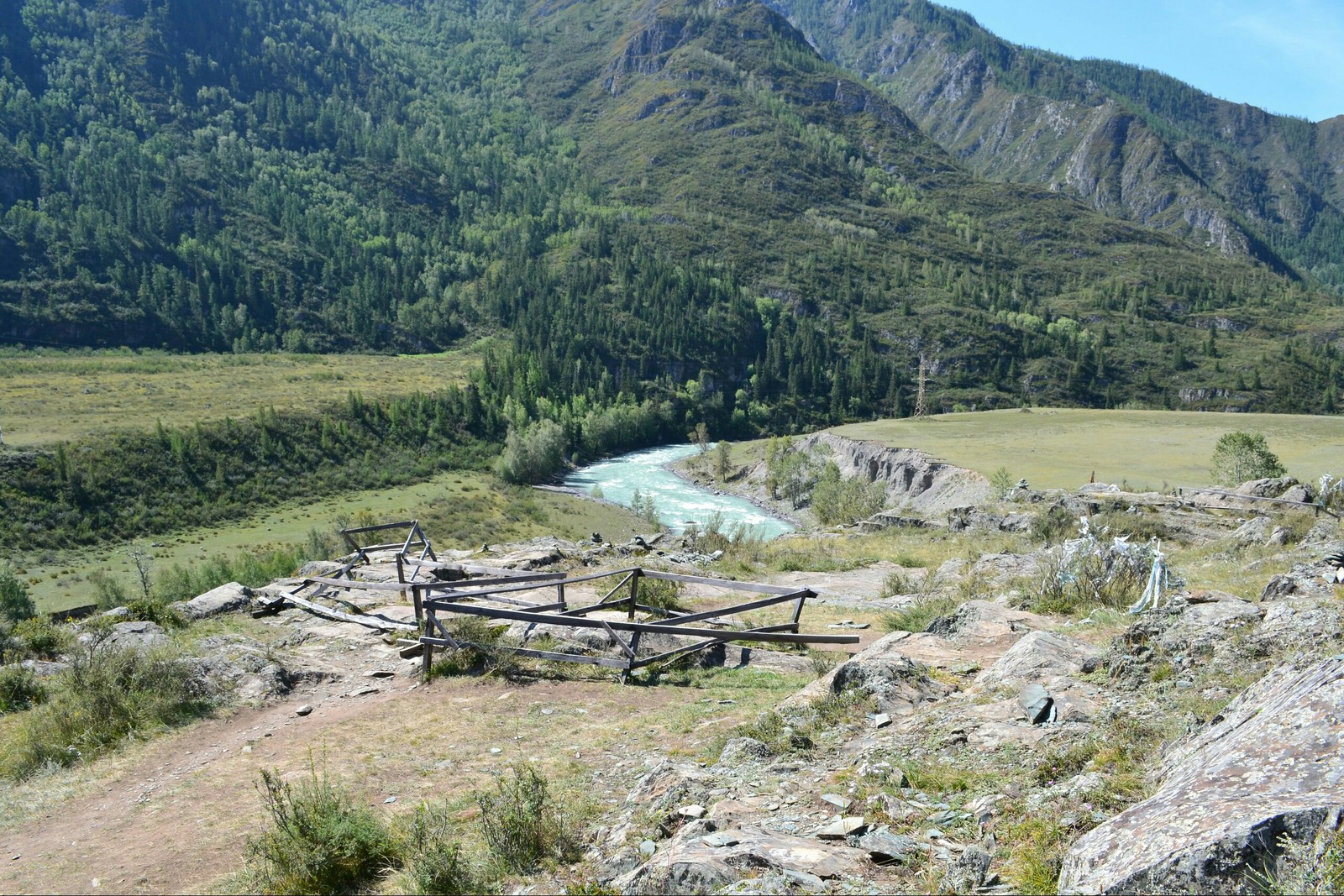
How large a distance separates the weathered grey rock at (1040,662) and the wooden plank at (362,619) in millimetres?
11439

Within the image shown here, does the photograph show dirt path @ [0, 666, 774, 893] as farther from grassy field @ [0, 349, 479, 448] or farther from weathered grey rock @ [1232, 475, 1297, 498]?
grassy field @ [0, 349, 479, 448]

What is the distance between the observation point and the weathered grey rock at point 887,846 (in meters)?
5.62

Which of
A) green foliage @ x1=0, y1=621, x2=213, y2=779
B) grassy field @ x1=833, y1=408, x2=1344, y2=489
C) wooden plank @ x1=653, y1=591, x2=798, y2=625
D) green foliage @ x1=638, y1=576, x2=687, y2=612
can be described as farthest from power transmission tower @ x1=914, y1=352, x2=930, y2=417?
green foliage @ x1=0, y1=621, x2=213, y2=779

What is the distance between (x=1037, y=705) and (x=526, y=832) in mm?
5239

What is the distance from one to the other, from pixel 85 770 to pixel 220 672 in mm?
2722

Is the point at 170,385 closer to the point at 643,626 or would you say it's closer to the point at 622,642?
the point at 622,642

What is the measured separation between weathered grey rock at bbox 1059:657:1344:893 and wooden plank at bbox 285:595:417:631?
14.0 m

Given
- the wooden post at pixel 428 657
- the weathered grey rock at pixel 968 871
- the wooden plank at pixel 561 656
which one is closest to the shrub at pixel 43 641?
the wooden post at pixel 428 657

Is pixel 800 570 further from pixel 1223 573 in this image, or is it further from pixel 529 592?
pixel 1223 573

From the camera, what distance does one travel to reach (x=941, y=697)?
9.30m

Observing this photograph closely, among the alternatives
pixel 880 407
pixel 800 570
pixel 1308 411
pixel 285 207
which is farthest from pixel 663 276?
pixel 800 570

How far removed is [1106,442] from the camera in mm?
65125

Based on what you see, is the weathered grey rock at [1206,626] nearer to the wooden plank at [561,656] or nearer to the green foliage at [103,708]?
the wooden plank at [561,656]

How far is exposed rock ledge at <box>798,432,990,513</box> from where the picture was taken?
54.5m
